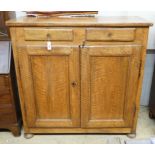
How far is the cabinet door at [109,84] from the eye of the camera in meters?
1.22

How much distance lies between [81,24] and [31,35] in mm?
323

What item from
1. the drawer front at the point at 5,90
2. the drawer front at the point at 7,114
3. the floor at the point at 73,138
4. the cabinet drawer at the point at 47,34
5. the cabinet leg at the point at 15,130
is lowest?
the floor at the point at 73,138

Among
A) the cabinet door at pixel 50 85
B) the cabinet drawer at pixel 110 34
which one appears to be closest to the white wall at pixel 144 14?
the cabinet drawer at pixel 110 34

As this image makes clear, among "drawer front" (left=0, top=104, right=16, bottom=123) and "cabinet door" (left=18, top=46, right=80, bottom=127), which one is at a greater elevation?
"cabinet door" (left=18, top=46, right=80, bottom=127)

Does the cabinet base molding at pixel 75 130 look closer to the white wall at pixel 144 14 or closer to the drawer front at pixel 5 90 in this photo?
the drawer front at pixel 5 90

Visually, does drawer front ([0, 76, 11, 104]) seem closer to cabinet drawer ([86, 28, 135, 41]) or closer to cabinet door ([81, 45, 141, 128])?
cabinet door ([81, 45, 141, 128])

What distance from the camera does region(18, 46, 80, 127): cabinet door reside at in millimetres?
1236

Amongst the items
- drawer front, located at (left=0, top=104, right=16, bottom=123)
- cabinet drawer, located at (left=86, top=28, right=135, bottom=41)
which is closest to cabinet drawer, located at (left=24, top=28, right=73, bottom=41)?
cabinet drawer, located at (left=86, top=28, right=135, bottom=41)

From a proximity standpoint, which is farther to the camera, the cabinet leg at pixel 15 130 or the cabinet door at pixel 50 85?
the cabinet leg at pixel 15 130

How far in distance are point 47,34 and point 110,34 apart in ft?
1.29

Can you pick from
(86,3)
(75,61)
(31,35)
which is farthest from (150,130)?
(86,3)

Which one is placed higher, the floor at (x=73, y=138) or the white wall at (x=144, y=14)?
the white wall at (x=144, y=14)

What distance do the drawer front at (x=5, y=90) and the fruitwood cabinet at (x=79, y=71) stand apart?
0.10m

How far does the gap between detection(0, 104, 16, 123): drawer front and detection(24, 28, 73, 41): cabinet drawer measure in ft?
1.87
